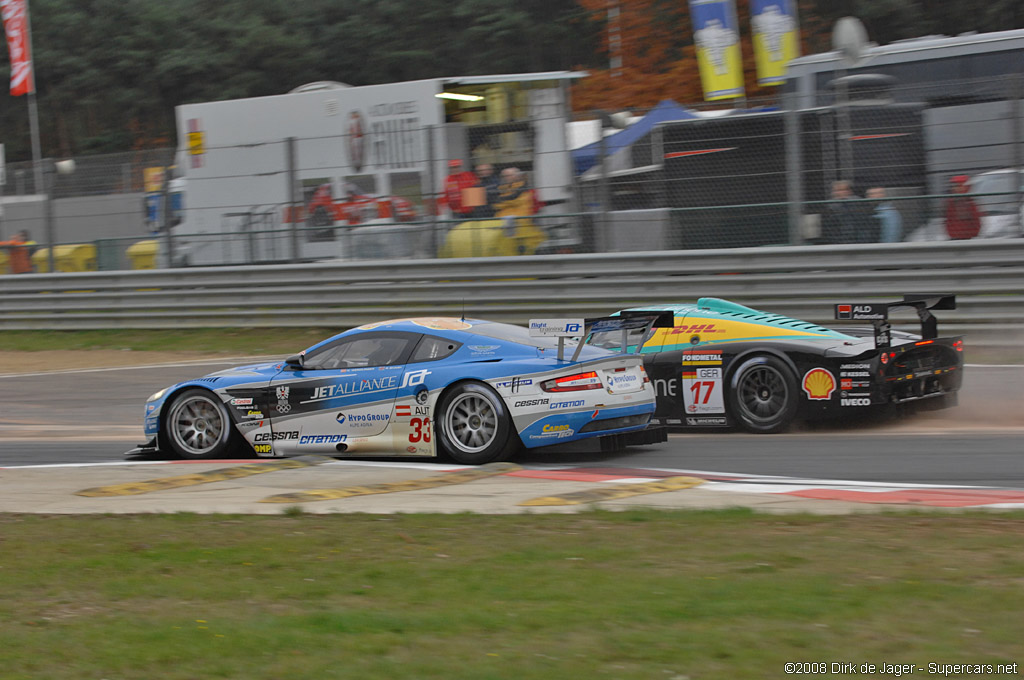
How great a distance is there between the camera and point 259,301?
1709 cm

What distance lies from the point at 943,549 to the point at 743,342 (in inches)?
170

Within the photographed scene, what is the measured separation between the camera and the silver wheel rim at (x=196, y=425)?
9422 mm

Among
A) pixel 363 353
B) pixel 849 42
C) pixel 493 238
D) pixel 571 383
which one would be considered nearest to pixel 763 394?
pixel 571 383

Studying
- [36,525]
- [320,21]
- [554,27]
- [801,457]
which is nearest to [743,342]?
[801,457]

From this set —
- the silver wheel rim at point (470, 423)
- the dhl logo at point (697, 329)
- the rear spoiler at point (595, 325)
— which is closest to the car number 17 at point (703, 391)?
the dhl logo at point (697, 329)

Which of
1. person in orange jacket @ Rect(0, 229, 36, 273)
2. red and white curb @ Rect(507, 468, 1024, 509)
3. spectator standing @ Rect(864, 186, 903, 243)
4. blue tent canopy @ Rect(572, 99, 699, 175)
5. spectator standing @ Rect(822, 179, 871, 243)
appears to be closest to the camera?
red and white curb @ Rect(507, 468, 1024, 509)

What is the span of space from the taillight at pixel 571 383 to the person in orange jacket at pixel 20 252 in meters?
13.3

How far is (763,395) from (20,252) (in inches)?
543

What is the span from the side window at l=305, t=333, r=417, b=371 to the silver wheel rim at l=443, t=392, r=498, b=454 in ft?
2.10

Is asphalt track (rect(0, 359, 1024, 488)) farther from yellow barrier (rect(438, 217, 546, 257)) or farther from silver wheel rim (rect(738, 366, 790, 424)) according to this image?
yellow barrier (rect(438, 217, 546, 257))

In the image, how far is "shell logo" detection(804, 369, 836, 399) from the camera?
9.16 metres

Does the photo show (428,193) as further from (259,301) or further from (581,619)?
(581,619)

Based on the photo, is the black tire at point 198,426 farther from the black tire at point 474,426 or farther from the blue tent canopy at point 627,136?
the blue tent canopy at point 627,136

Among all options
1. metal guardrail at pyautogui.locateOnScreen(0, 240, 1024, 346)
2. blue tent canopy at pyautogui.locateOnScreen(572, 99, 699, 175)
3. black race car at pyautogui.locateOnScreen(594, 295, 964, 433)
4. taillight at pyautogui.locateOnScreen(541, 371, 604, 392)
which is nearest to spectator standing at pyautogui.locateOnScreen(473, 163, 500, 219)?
metal guardrail at pyautogui.locateOnScreen(0, 240, 1024, 346)
